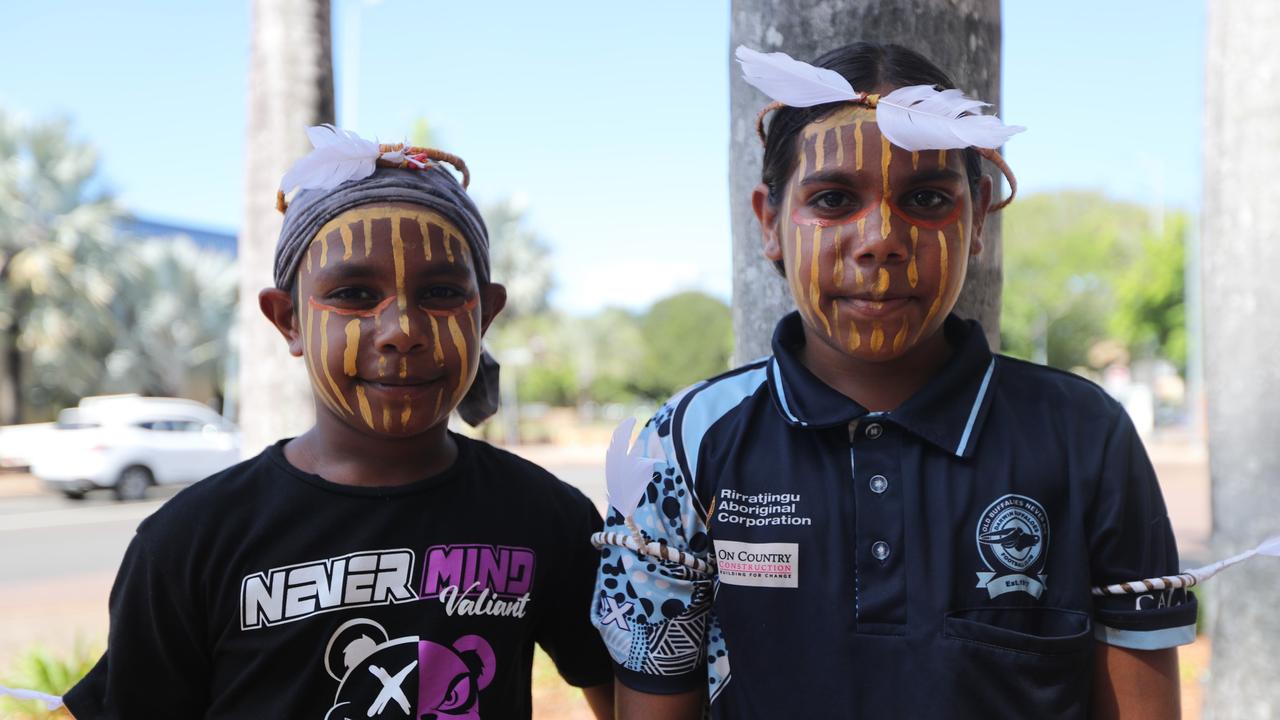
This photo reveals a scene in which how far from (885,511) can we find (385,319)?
0.97 meters

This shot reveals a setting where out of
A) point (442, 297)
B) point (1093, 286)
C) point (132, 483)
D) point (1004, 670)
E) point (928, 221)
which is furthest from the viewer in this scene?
point (1093, 286)

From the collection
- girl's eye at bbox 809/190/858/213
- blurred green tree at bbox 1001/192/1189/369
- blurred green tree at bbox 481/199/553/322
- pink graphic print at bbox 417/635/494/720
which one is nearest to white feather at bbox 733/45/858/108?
girl's eye at bbox 809/190/858/213

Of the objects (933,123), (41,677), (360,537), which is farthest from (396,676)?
(41,677)

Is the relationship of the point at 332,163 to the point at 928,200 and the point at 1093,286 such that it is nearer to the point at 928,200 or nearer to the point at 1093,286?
the point at 928,200

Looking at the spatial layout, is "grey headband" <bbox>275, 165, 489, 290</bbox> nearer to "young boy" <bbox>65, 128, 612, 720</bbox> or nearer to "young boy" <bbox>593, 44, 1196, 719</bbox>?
"young boy" <bbox>65, 128, 612, 720</bbox>

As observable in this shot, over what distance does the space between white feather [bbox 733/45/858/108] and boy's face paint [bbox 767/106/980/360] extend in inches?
1.8

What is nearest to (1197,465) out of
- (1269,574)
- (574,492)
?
(1269,574)

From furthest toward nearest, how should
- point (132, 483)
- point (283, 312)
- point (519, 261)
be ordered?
point (519, 261) < point (132, 483) < point (283, 312)

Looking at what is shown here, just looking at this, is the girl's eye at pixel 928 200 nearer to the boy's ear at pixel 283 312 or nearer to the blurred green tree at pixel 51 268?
the boy's ear at pixel 283 312

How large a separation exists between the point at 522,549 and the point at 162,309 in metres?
23.1

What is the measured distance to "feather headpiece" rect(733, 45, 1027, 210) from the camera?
1.64 m

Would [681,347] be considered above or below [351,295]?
below

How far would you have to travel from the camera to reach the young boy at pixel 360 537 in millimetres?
1817

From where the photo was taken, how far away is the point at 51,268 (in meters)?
19.8
